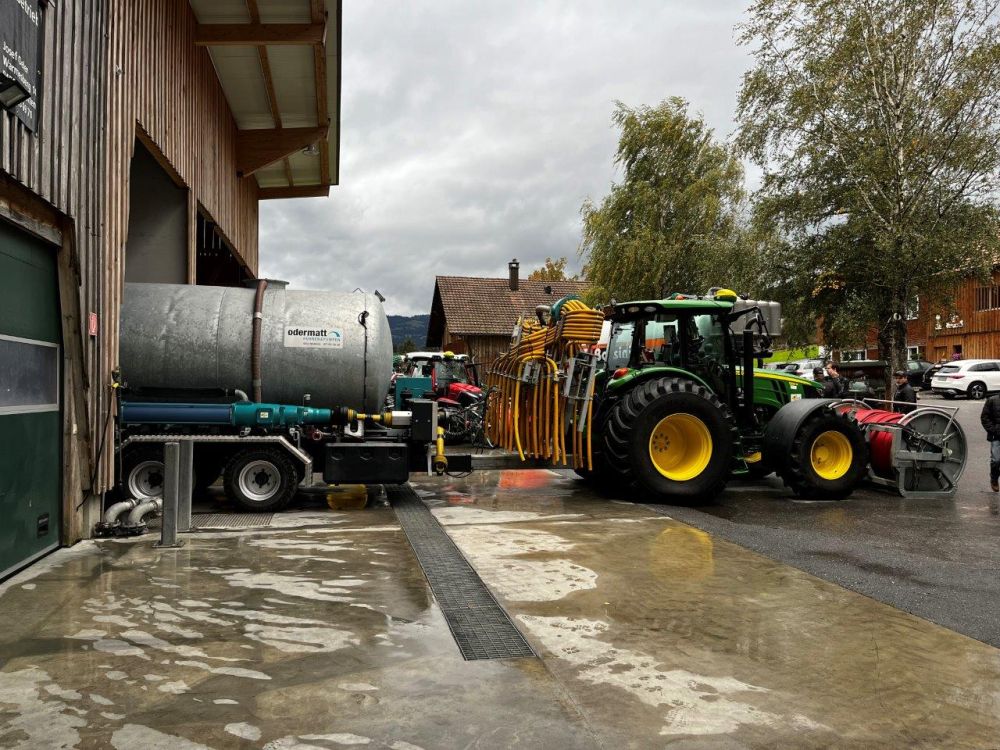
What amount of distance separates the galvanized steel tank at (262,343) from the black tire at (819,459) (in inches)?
192

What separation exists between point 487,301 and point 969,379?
852 inches

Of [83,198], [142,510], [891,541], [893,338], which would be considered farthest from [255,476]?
[893,338]

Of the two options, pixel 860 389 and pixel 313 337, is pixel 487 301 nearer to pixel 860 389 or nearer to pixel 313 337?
pixel 860 389

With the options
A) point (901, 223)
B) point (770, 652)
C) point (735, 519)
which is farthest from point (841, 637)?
point (901, 223)

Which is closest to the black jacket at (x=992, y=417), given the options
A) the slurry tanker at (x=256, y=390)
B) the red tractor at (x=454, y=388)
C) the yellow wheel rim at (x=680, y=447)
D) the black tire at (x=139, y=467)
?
the yellow wheel rim at (x=680, y=447)

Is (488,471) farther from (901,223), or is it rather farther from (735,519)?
(901,223)

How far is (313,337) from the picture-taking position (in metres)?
9.08

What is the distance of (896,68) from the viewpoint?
19.1m

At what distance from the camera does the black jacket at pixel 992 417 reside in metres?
10.4

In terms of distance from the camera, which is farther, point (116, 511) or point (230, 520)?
point (230, 520)

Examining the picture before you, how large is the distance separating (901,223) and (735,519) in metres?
12.8

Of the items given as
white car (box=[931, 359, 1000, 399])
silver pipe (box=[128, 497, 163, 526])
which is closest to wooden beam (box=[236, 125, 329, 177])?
silver pipe (box=[128, 497, 163, 526])

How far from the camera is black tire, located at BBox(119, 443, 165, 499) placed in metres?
8.55

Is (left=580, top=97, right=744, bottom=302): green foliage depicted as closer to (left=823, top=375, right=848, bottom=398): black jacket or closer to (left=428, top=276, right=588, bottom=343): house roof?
(left=428, top=276, right=588, bottom=343): house roof
